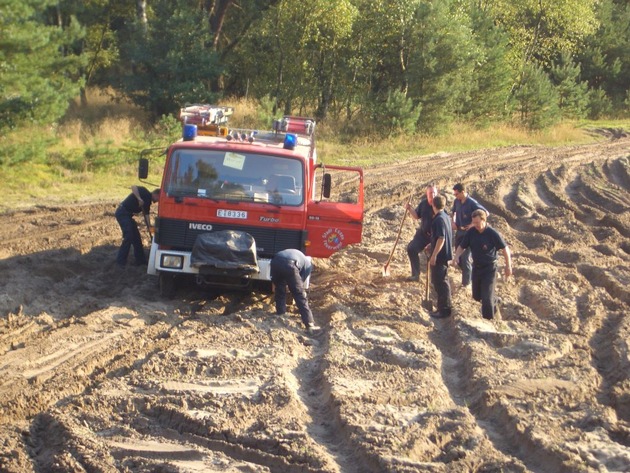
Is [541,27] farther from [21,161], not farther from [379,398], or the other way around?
[379,398]

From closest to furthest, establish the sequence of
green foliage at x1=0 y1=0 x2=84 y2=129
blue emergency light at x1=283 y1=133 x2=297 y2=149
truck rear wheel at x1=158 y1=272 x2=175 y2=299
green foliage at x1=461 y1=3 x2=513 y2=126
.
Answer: truck rear wheel at x1=158 y1=272 x2=175 y2=299 → blue emergency light at x1=283 y1=133 x2=297 y2=149 → green foliage at x1=0 y1=0 x2=84 y2=129 → green foliage at x1=461 y1=3 x2=513 y2=126

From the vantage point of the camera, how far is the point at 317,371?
9.24m

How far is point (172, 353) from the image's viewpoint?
9320mm

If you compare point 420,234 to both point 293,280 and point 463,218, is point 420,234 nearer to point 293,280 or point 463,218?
point 463,218

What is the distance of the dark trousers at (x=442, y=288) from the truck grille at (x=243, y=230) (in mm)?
1765

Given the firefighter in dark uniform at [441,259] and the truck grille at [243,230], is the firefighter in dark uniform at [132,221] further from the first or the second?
the firefighter in dark uniform at [441,259]

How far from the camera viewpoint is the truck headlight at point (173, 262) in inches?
450

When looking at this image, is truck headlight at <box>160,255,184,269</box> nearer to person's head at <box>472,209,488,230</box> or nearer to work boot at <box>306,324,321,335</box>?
work boot at <box>306,324,321,335</box>

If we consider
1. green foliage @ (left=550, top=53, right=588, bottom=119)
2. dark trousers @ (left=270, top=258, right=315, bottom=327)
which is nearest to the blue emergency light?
dark trousers @ (left=270, top=258, right=315, bottom=327)

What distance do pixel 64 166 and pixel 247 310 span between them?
12.0 metres

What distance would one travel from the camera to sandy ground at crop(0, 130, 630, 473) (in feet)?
23.2

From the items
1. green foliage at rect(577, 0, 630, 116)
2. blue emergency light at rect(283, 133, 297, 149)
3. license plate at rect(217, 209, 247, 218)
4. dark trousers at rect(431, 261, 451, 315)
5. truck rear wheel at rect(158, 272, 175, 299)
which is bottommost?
truck rear wheel at rect(158, 272, 175, 299)

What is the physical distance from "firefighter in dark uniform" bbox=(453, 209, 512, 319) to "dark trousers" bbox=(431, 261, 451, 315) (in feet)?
1.28

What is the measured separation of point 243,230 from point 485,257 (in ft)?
10.2
